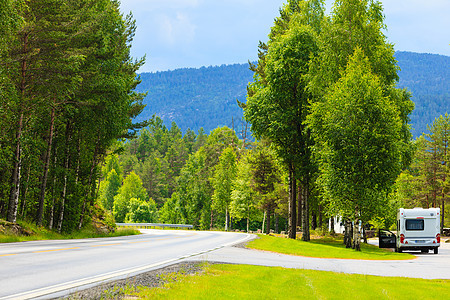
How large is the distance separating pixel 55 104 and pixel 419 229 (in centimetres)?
2382

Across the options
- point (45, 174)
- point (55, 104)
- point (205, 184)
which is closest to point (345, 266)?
point (55, 104)

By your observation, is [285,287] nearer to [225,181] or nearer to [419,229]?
[419,229]

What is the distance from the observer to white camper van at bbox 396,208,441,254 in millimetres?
29781

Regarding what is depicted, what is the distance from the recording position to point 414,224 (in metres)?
29.9

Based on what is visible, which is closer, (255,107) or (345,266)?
(345,266)

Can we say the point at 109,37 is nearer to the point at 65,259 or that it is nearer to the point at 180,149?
the point at 65,259

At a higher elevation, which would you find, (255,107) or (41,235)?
(255,107)

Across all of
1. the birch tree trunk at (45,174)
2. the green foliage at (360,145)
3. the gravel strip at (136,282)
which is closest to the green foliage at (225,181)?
the green foliage at (360,145)

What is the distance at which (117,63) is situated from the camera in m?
31.2

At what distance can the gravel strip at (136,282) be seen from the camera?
7.93 meters

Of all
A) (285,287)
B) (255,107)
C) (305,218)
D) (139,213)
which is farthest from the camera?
(139,213)

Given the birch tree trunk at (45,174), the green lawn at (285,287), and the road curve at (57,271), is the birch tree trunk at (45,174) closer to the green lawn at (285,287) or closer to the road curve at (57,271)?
the road curve at (57,271)

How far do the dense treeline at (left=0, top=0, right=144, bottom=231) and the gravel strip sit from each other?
38.2 feet

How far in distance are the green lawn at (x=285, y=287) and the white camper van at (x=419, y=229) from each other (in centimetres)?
1826
